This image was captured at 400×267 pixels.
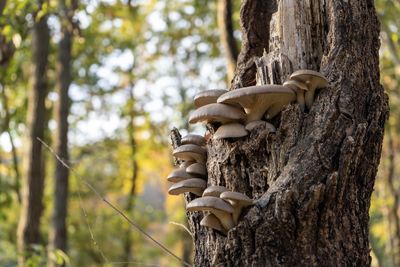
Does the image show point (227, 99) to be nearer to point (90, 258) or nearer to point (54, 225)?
point (54, 225)

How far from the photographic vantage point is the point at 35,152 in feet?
34.3

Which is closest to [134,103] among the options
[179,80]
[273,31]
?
[179,80]

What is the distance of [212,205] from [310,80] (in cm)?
89

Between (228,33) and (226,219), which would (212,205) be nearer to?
(226,219)

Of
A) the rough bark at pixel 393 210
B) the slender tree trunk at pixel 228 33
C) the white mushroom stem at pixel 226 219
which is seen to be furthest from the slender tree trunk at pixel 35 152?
the rough bark at pixel 393 210

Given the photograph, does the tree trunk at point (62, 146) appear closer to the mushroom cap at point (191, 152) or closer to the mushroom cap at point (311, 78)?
the mushroom cap at point (191, 152)

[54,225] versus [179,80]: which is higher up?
[179,80]

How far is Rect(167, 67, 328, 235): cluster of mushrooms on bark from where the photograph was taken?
123 inches

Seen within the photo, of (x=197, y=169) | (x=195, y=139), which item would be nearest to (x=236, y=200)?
(x=197, y=169)

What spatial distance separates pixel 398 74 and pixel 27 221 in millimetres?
8398

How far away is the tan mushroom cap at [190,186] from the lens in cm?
340

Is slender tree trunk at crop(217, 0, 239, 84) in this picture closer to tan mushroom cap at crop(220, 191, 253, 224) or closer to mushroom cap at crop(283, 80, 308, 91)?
mushroom cap at crop(283, 80, 308, 91)

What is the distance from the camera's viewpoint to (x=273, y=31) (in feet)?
12.7

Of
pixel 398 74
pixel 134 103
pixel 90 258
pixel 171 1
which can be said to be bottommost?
pixel 90 258
